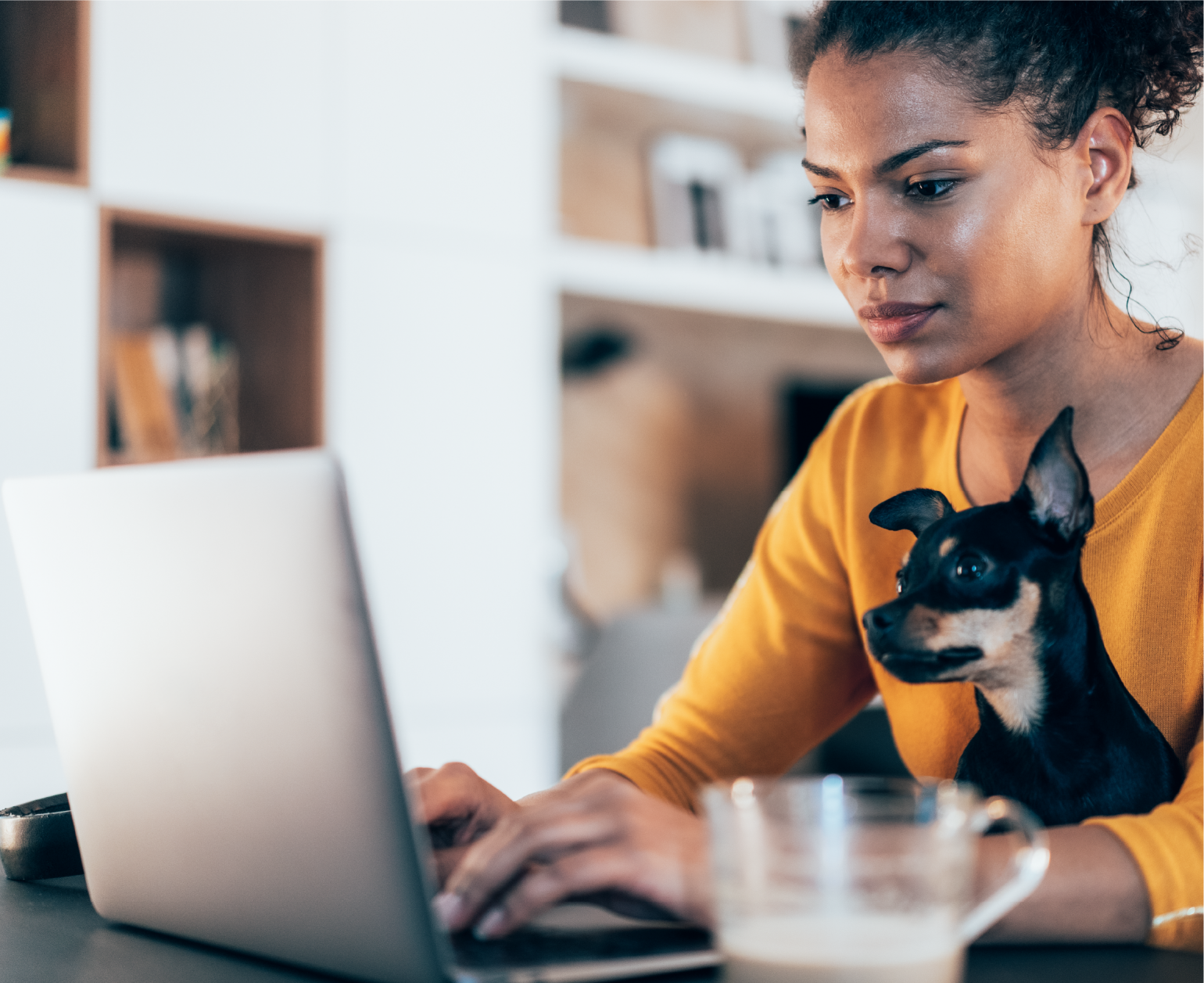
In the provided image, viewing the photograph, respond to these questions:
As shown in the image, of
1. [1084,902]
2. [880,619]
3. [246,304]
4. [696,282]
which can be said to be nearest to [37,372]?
[246,304]

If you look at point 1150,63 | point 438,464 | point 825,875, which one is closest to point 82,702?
point 825,875

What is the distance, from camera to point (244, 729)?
1.84 feet

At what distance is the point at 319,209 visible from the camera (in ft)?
8.41

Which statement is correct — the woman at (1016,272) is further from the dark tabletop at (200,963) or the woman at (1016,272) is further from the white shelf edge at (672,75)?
the white shelf edge at (672,75)

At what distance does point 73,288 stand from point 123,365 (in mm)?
213

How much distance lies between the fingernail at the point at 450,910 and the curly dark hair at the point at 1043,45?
2.10ft

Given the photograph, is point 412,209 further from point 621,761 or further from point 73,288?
point 621,761

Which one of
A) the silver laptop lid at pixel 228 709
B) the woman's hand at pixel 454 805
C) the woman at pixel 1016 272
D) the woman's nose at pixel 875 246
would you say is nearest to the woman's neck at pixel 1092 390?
the woman at pixel 1016 272

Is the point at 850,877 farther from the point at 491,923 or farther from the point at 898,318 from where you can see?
the point at 898,318

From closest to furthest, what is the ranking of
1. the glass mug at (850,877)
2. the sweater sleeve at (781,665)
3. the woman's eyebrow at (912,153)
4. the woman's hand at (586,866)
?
the glass mug at (850,877)
the woman's hand at (586,866)
the woman's eyebrow at (912,153)
the sweater sleeve at (781,665)

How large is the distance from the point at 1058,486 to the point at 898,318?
169mm

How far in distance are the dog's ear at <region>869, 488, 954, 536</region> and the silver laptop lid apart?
51 centimetres

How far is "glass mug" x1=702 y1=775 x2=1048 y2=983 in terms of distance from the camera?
460 mm

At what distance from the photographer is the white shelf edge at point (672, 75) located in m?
2.91
